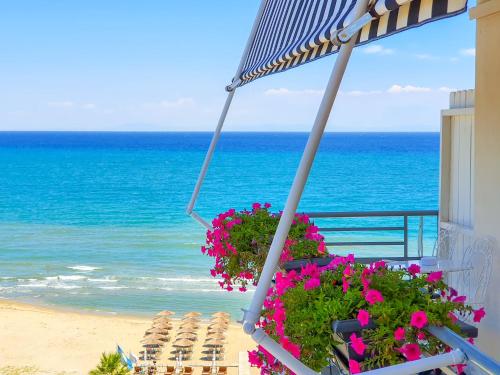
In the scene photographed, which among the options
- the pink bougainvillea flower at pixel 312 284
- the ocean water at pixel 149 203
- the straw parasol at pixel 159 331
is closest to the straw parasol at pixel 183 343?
the straw parasol at pixel 159 331

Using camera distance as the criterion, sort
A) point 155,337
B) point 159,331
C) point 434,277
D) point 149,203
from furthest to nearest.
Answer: point 149,203
point 159,331
point 155,337
point 434,277

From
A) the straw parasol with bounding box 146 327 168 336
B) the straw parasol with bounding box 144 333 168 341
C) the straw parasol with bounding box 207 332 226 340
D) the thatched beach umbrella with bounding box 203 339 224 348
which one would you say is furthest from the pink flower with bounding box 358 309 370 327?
the straw parasol with bounding box 146 327 168 336

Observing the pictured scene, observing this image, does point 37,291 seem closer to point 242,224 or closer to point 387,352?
point 242,224

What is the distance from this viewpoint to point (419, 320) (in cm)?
187

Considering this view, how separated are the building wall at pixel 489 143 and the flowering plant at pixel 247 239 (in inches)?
36.0

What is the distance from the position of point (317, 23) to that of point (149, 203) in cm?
3757

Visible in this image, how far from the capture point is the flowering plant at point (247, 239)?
3.51m

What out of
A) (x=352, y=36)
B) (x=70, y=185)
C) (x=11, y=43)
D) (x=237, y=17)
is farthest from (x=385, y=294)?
(x=11, y=43)

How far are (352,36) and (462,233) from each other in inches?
125

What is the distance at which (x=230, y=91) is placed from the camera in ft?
15.9

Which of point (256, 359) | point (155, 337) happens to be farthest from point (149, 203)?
point (256, 359)

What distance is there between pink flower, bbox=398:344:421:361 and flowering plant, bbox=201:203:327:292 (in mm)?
1454

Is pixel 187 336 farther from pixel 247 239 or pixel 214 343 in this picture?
pixel 247 239

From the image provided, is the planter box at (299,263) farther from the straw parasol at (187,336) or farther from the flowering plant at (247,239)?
the straw parasol at (187,336)
